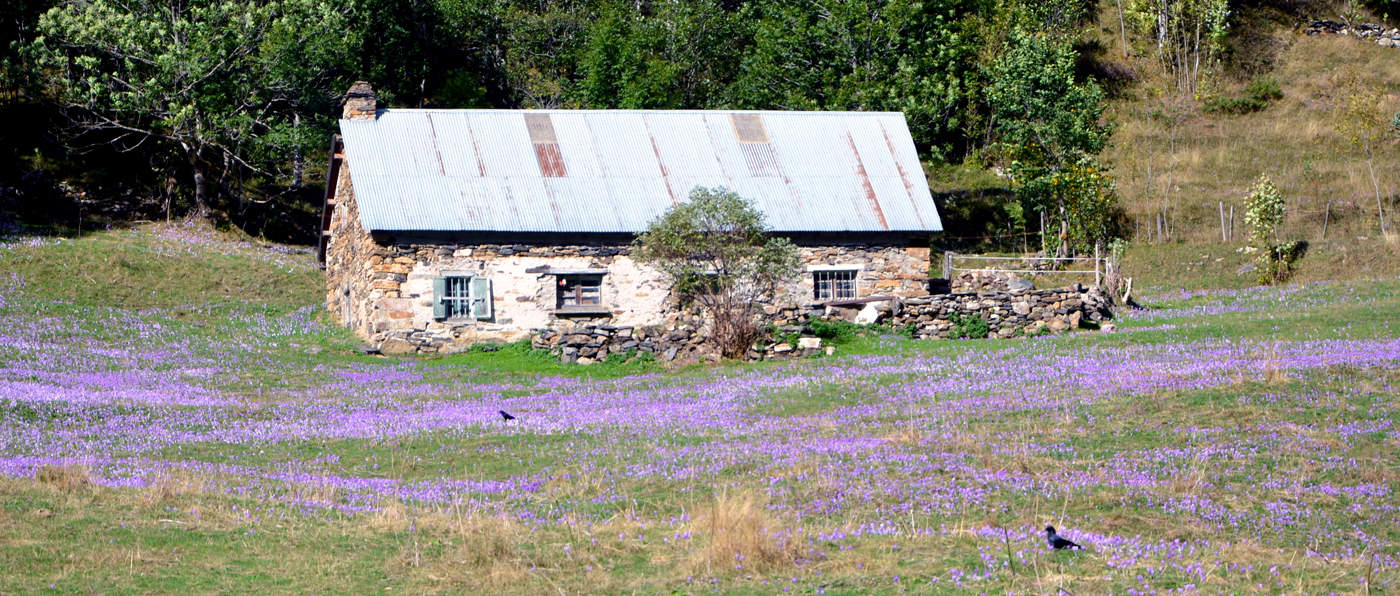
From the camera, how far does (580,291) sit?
32688mm

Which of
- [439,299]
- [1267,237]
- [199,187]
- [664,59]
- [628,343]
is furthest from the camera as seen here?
[664,59]

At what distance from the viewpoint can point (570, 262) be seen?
32.6m

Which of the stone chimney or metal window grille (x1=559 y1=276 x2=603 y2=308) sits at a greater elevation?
the stone chimney

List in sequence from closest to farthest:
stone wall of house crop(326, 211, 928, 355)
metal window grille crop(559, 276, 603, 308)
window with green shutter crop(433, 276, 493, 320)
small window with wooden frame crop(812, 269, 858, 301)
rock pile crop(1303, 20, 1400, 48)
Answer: stone wall of house crop(326, 211, 928, 355) < window with green shutter crop(433, 276, 493, 320) < metal window grille crop(559, 276, 603, 308) < small window with wooden frame crop(812, 269, 858, 301) < rock pile crop(1303, 20, 1400, 48)

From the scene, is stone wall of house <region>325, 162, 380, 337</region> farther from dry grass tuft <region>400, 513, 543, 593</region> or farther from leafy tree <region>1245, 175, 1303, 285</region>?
leafy tree <region>1245, 175, 1303, 285</region>

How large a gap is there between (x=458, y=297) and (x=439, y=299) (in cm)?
53

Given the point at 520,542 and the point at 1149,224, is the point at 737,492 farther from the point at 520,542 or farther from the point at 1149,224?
the point at 1149,224

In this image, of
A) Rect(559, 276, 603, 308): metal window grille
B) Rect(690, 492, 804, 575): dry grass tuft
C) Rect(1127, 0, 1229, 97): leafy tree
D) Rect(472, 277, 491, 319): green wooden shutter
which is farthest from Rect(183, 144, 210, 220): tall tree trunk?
Rect(1127, 0, 1229, 97): leafy tree

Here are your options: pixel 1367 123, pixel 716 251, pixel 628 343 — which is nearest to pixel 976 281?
pixel 716 251

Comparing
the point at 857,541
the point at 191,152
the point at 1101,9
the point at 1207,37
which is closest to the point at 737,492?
the point at 857,541

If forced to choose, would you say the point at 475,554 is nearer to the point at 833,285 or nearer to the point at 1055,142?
the point at 833,285

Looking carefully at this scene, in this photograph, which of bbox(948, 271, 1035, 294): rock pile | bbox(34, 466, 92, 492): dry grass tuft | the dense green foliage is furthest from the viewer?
the dense green foliage

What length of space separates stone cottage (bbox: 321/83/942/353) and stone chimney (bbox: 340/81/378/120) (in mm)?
49

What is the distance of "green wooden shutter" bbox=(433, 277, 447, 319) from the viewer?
31500mm
